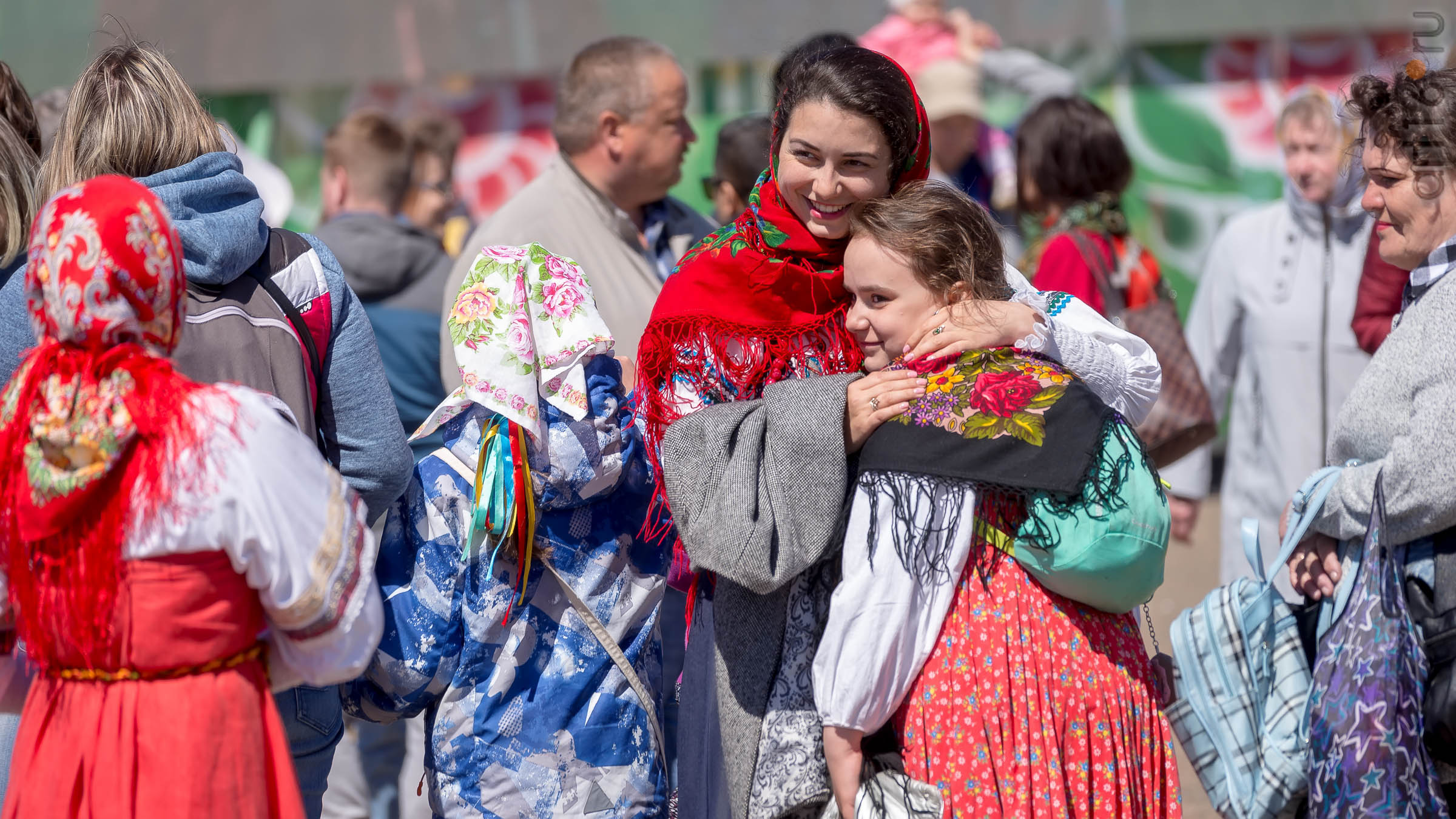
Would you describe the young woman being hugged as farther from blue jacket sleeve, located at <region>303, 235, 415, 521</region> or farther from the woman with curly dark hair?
blue jacket sleeve, located at <region>303, 235, 415, 521</region>

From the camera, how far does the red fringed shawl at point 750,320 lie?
2.39 metres

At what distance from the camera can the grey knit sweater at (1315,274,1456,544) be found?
2.41 metres

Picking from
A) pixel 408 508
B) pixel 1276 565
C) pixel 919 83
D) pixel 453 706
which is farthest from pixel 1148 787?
pixel 919 83

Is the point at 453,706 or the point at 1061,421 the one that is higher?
the point at 1061,421

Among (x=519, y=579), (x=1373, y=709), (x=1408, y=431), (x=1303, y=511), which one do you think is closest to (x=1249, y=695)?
(x=1373, y=709)

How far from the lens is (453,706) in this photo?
2482 millimetres

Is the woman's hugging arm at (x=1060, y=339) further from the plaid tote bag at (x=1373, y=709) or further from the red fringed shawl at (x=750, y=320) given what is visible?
the plaid tote bag at (x=1373, y=709)

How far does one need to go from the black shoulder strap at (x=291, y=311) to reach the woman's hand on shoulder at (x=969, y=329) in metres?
1.06

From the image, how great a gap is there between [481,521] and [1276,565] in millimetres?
1525

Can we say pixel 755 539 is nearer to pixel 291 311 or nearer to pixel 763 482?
pixel 763 482

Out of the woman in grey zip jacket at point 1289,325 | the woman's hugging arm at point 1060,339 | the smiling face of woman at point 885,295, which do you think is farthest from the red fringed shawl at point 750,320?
the woman in grey zip jacket at point 1289,325

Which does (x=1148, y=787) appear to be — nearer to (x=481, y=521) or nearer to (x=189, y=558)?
(x=481, y=521)

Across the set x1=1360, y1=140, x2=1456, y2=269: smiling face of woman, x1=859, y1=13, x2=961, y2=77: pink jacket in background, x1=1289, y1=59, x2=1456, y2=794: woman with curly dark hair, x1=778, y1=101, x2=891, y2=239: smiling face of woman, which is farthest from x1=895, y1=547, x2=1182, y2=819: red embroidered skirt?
x1=859, y1=13, x2=961, y2=77: pink jacket in background

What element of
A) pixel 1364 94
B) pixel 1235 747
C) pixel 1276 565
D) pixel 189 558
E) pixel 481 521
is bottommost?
pixel 1235 747
